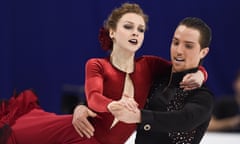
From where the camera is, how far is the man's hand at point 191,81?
1.32 metres

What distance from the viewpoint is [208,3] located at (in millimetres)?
3486

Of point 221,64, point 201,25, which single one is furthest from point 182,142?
point 221,64

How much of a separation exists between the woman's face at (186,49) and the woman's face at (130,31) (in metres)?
0.10

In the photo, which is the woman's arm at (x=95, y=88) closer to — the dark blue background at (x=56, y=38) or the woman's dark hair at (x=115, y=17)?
the woman's dark hair at (x=115, y=17)

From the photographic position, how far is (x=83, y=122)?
1351 mm

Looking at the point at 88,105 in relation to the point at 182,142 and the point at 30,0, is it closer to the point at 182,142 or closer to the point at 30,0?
the point at 182,142

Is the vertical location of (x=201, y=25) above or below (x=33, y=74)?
above

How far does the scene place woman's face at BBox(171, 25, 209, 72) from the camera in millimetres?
1325

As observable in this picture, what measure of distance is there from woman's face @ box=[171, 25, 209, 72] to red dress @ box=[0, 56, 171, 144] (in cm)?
9

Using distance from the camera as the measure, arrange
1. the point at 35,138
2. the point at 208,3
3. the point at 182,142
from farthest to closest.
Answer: the point at 208,3
the point at 35,138
the point at 182,142

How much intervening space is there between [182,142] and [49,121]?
40 centimetres

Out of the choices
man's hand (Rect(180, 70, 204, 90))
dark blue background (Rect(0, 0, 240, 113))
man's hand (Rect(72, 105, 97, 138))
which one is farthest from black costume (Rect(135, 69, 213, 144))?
dark blue background (Rect(0, 0, 240, 113))

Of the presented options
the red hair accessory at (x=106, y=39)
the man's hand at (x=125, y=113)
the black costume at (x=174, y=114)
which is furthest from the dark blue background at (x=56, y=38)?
the man's hand at (x=125, y=113)

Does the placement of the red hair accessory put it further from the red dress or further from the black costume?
the black costume
